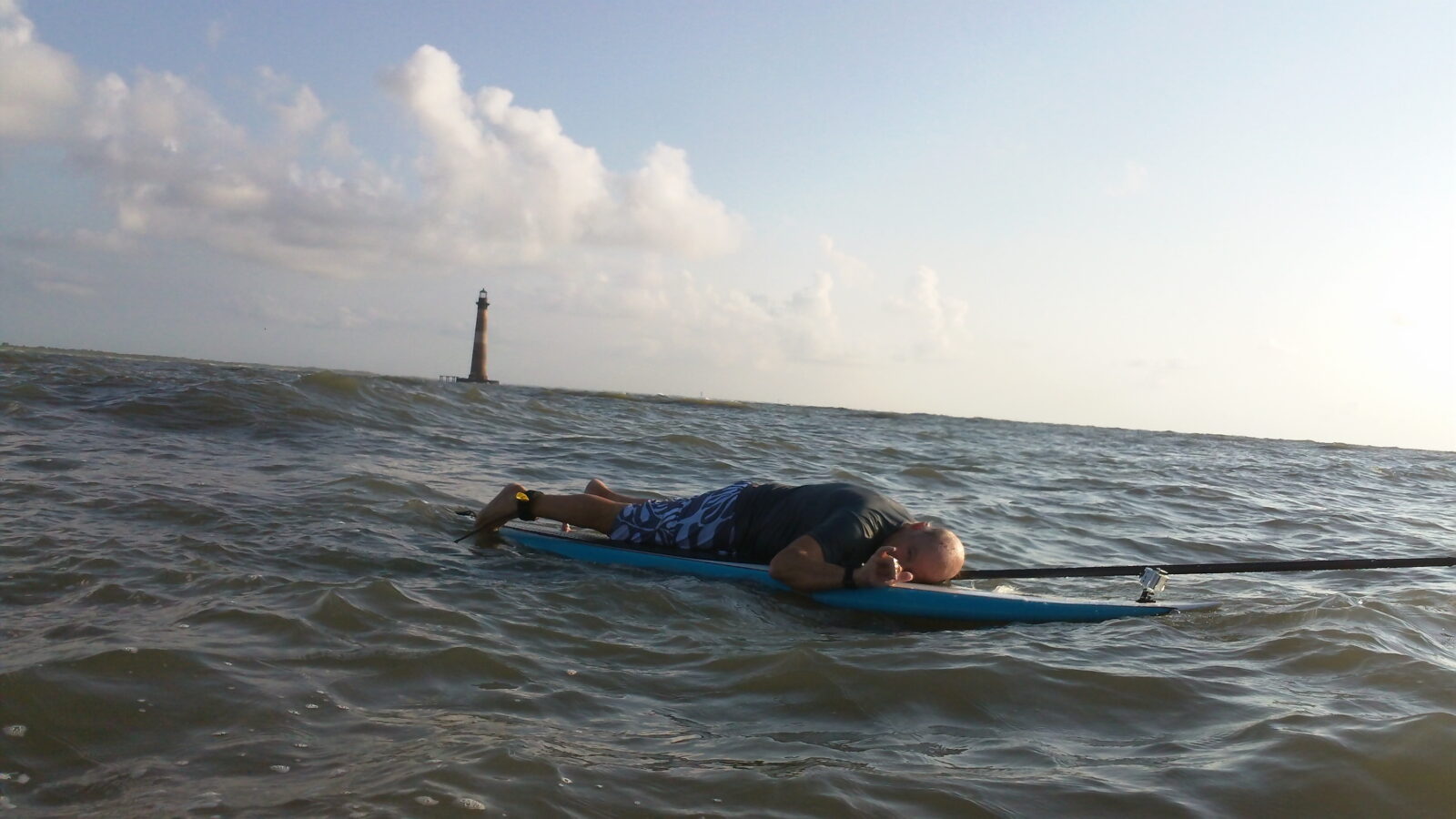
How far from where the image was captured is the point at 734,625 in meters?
4.02

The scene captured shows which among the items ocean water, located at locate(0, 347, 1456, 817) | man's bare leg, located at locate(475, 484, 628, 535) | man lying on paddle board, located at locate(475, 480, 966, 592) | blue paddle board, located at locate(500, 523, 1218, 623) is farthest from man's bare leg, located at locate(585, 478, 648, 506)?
blue paddle board, located at locate(500, 523, 1218, 623)

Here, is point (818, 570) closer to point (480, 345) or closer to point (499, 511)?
point (499, 511)

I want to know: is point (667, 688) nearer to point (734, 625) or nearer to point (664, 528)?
point (734, 625)

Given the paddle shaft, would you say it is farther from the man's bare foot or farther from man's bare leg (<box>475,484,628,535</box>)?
the man's bare foot

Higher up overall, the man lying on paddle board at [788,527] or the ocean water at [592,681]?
the man lying on paddle board at [788,527]

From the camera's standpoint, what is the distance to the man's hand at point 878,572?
4.45 metres

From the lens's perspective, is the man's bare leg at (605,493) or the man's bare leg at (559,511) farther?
the man's bare leg at (605,493)

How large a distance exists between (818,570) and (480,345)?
117 feet

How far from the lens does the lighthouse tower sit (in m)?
37.8

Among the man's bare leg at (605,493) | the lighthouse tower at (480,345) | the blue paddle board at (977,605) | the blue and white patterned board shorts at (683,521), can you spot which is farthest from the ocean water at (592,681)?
the lighthouse tower at (480,345)

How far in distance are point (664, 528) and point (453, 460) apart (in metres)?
4.19

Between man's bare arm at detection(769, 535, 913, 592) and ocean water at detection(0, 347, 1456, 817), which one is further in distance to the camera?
man's bare arm at detection(769, 535, 913, 592)

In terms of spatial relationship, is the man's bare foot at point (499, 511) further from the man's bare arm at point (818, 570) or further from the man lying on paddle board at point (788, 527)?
the man's bare arm at point (818, 570)

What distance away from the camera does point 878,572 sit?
14.6ft
